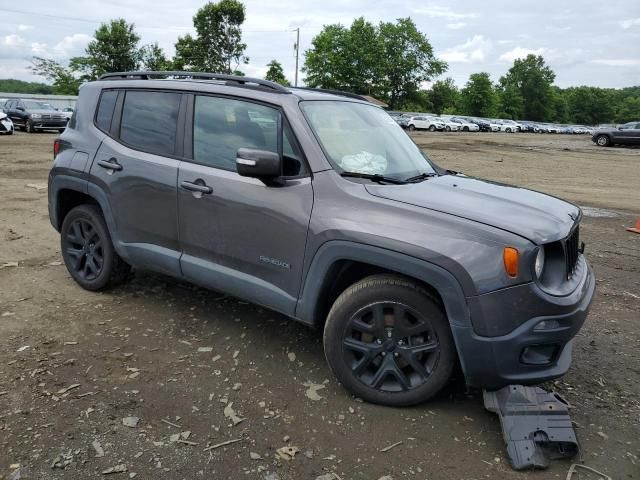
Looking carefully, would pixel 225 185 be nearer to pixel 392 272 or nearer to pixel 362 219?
pixel 362 219

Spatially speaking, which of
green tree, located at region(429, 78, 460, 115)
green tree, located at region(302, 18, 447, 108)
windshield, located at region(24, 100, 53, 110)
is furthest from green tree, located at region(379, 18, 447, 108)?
windshield, located at region(24, 100, 53, 110)

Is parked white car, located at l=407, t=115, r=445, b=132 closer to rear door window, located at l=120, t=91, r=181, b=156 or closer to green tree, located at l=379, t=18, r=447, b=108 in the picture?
green tree, located at l=379, t=18, r=447, b=108

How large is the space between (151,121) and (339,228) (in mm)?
1968

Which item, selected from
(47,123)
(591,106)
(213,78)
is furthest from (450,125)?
(591,106)

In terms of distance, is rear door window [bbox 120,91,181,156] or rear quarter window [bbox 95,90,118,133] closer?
rear door window [bbox 120,91,181,156]

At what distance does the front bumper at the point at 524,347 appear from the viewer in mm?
2746

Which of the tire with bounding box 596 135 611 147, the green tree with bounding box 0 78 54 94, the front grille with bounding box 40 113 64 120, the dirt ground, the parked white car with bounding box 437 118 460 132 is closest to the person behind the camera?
the dirt ground

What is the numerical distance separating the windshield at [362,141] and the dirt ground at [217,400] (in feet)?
4.61

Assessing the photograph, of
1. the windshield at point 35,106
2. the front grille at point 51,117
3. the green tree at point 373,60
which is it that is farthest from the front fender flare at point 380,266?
the green tree at point 373,60

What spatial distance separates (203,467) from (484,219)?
75.8 inches

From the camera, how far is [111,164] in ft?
14.0

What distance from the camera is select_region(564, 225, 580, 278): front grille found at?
3039 mm

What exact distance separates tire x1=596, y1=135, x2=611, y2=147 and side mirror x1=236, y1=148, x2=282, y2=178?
36325mm

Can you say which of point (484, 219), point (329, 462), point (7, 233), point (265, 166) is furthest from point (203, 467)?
point (7, 233)
